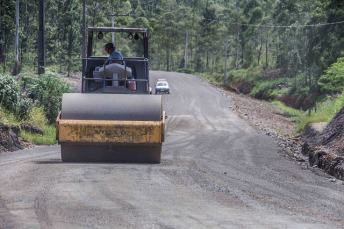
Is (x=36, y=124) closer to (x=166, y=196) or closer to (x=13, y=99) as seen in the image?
(x=13, y=99)

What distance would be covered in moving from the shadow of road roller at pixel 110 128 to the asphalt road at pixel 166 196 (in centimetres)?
46

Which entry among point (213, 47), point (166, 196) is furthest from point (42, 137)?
point (213, 47)

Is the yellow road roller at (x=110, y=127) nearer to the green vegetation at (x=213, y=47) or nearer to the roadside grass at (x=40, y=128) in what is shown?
the green vegetation at (x=213, y=47)

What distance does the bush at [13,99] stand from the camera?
1620 cm

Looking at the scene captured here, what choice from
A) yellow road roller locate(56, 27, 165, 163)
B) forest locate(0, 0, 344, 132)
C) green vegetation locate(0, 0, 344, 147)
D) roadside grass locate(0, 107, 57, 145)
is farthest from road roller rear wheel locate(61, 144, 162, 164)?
forest locate(0, 0, 344, 132)

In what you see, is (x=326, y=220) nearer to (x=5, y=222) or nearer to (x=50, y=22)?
(x=5, y=222)

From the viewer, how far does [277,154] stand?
54.9 feet

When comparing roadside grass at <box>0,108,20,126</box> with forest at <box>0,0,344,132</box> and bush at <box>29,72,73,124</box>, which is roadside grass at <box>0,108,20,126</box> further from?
bush at <box>29,72,73,124</box>

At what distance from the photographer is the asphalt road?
5.96 m

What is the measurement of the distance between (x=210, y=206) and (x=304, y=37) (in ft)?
178

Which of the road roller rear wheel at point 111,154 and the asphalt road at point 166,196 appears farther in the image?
the road roller rear wheel at point 111,154

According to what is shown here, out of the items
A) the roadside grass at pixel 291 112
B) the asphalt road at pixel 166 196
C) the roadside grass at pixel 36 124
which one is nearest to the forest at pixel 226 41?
the roadside grass at pixel 36 124

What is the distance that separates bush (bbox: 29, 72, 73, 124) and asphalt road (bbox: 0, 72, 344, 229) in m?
7.13

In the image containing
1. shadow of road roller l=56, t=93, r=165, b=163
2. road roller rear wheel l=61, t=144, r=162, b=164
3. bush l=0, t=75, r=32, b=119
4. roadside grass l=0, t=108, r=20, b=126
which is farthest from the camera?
bush l=0, t=75, r=32, b=119
